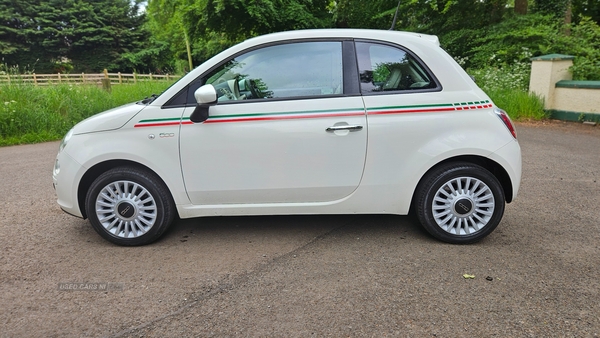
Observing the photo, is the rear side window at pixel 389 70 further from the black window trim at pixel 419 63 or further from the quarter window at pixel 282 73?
the quarter window at pixel 282 73

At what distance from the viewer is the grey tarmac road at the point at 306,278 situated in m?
2.64

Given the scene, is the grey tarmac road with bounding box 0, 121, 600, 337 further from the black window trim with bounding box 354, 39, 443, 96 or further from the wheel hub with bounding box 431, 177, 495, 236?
the black window trim with bounding box 354, 39, 443, 96

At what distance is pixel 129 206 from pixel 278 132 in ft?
4.78

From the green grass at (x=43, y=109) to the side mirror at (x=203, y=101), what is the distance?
7845 mm

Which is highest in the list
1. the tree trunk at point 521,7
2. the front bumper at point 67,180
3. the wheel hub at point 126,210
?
the tree trunk at point 521,7

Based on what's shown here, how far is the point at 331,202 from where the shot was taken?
12.3 ft

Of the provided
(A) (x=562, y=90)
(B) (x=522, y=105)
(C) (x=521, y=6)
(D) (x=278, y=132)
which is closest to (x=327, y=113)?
(D) (x=278, y=132)

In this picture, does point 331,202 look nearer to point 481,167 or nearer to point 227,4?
point 481,167

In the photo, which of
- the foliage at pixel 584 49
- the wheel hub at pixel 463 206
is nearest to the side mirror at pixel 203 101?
the wheel hub at pixel 463 206

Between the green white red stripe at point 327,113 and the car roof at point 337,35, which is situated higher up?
the car roof at point 337,35

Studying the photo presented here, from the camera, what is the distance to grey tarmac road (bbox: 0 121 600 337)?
8.66 feet

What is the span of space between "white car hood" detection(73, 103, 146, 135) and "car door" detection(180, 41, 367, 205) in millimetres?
512

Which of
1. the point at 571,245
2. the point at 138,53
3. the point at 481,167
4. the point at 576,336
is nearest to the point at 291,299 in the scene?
the point at 576,336

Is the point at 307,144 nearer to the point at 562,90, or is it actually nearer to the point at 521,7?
the point at 562,90
